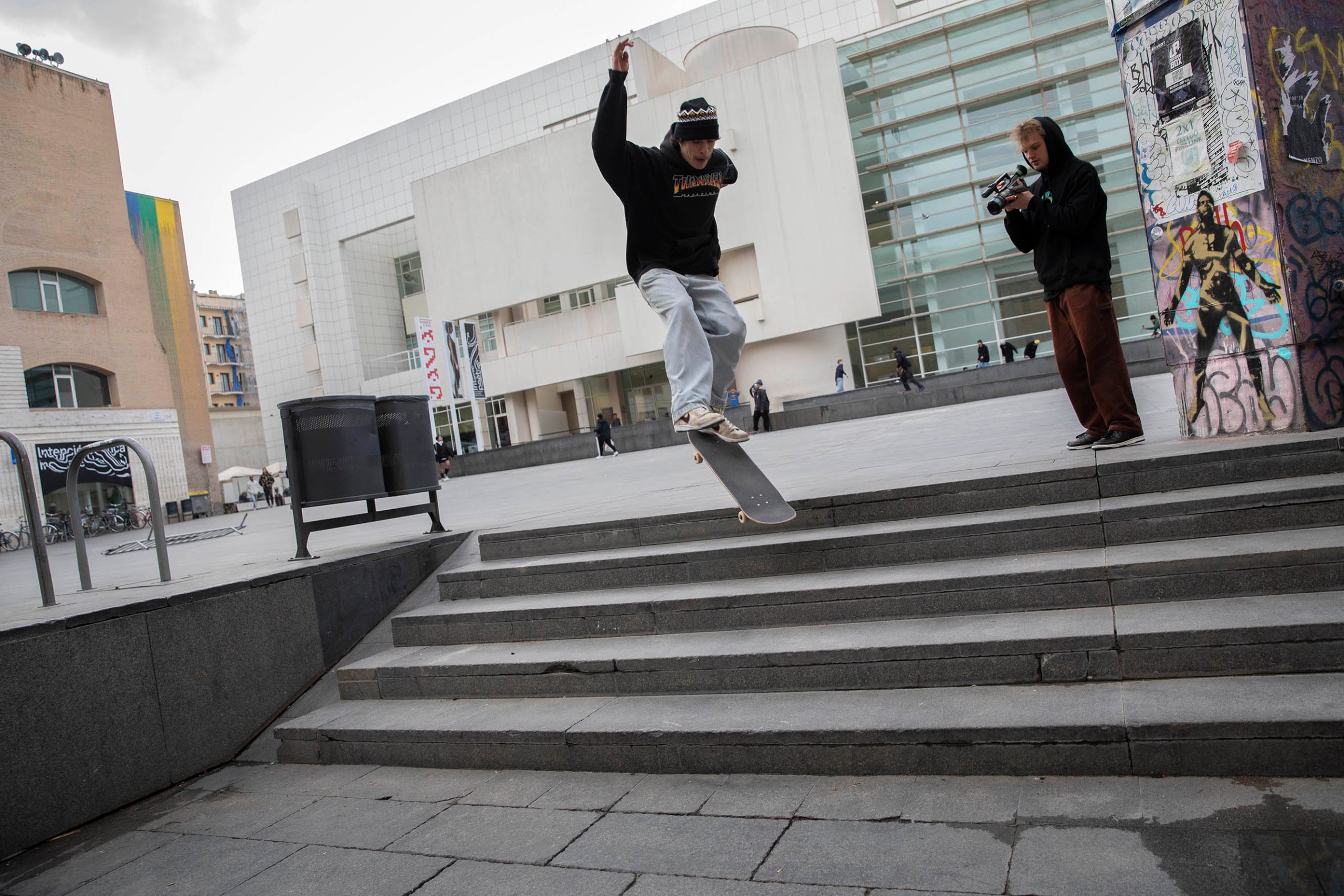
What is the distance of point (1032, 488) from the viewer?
3.95 meters

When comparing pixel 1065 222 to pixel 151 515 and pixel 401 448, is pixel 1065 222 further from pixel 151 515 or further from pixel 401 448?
pixel 151 515

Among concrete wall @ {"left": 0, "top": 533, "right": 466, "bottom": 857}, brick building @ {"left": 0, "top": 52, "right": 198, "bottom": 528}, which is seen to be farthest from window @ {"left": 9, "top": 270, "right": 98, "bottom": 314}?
concrete wall @ {"left": 0, "top": 533, "right": 466, "bottom": 857}

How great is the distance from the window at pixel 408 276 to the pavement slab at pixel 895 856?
5543cm

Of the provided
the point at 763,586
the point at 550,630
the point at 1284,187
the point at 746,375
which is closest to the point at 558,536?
the point at 550,630

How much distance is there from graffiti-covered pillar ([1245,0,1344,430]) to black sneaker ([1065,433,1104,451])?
993mm

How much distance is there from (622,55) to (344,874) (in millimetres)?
3578

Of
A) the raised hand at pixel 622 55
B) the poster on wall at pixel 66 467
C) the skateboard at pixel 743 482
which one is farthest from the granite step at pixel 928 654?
the poster on wall at pixel 66 467

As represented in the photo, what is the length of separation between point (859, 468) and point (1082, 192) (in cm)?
231

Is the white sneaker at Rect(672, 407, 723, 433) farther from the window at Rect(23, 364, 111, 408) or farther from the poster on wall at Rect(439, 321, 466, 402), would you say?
the window at Rect(23, 364, 111, 408)

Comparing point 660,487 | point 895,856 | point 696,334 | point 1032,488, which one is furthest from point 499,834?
point 660,487

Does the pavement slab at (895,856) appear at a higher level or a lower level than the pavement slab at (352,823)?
higher

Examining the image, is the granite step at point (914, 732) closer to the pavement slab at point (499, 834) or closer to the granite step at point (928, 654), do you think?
the granite step at point (928, 654)

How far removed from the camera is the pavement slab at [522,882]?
7.91 feet

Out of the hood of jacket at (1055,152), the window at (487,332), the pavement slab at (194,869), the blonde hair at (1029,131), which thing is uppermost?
the window at (487,332)
